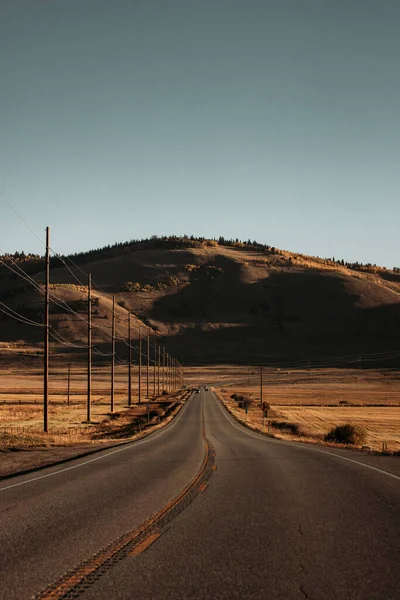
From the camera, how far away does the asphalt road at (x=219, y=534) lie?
5.97 meters

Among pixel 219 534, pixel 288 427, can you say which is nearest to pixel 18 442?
pixel 219 534

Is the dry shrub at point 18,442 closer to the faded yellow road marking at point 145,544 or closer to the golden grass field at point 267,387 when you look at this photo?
the faded yellow road marking at point 145,544

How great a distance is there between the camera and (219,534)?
8.13 m

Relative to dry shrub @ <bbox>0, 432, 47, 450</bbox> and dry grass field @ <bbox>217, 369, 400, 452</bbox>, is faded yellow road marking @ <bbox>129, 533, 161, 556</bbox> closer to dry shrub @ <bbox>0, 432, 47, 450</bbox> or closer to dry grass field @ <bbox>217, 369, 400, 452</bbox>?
dry shrub @ <bbox>0, 432, 47, 450</bbox>

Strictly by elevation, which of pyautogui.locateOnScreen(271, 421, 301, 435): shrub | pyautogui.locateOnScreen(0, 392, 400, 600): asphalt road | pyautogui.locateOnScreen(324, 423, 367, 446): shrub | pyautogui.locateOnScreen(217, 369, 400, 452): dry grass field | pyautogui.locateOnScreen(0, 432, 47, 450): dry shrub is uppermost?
pyautogui.locateOnScreen(0, 392, 400, 600): asphalt road

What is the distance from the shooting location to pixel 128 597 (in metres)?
5.63

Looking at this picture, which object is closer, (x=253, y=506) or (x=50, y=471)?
(x=253, y=506)

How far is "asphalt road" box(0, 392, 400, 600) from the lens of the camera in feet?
19.6

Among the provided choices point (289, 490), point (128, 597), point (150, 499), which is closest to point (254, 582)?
point (128, 597)

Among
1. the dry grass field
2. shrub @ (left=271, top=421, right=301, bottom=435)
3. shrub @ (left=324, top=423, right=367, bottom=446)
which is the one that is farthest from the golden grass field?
shrub @ (left=324, top=423, right=367, bottom=446)

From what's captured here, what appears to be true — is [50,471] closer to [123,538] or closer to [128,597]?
[123,538]

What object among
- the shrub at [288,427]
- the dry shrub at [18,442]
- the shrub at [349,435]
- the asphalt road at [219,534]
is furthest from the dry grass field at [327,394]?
the asphalt road at [219,534]

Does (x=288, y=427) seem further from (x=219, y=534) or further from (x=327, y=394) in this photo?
(x=327, y=394)

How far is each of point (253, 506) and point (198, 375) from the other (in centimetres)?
17602
